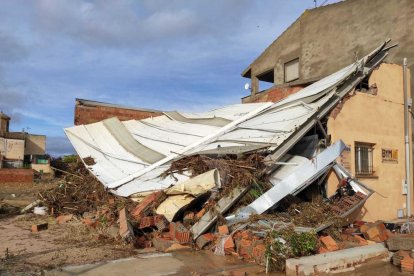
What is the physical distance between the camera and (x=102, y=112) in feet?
49.3

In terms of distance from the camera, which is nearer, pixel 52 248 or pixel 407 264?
pixel 407 264

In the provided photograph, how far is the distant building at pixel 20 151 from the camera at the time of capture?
1551 inches

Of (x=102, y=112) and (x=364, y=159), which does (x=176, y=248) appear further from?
(x=102, y=112)

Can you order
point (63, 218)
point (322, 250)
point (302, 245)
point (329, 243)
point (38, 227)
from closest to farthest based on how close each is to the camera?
point (302, 245), point (322, 250), point (329, 243), point (38, 227), point (63, 218)

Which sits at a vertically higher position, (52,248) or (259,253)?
(259,253)

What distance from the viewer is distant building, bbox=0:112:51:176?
39.4m

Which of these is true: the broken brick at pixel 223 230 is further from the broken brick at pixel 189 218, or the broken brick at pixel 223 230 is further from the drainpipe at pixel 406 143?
the drainpipe at pixel 406 143

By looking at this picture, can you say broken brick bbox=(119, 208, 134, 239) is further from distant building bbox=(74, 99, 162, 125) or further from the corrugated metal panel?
distant building bbox=(74, 99, 162, 125)

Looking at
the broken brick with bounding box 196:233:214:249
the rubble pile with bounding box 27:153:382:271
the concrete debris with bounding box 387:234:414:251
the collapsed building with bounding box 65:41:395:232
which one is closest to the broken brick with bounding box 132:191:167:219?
the rubble pile with bounding box 27:153:382:271

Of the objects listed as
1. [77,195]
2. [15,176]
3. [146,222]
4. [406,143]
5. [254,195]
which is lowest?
[146,222]

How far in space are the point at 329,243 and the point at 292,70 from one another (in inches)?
522

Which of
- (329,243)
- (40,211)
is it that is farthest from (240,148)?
(40,211)

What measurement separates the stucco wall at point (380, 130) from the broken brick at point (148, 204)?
4.23m

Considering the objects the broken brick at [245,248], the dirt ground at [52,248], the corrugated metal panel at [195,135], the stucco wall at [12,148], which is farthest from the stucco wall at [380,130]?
the stucco wall at [12,148]
